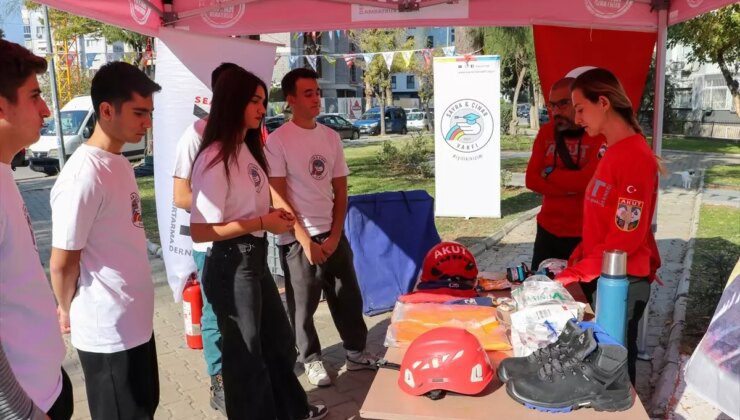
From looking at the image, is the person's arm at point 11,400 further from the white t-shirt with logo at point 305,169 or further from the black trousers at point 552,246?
the black trousers at point 552,246

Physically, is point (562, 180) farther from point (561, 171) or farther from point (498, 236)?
point (498, 236)

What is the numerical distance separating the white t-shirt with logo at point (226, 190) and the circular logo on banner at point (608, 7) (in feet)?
9.25

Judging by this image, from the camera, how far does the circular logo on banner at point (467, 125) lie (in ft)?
29.4

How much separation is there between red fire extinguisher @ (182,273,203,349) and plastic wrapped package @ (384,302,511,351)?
5.47 ft

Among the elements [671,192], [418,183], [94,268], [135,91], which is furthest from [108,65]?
[671,192]

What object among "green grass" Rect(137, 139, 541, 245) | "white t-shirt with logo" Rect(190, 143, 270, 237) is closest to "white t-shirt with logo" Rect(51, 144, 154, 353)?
"white t-shirt with logo" Rect(190, 143, 270, 237)

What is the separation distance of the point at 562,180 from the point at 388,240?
2.03 m

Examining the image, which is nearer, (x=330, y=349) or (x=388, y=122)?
(x=330, y=349)

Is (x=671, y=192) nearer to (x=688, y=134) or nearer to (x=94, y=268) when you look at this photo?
(x=94, y=268)

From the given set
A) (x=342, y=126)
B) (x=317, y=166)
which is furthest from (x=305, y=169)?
(x=342, y=126)

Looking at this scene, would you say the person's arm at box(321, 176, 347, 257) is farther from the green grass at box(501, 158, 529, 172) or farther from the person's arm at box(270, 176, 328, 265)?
the green grass at box(501, 158, 529, 172)

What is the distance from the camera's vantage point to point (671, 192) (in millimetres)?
12922

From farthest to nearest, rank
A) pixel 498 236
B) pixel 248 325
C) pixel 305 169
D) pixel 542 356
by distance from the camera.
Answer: pixel 498 236
pixel 305 169
pixel 248 325
pixel 542 356

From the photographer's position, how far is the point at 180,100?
14.6ft
